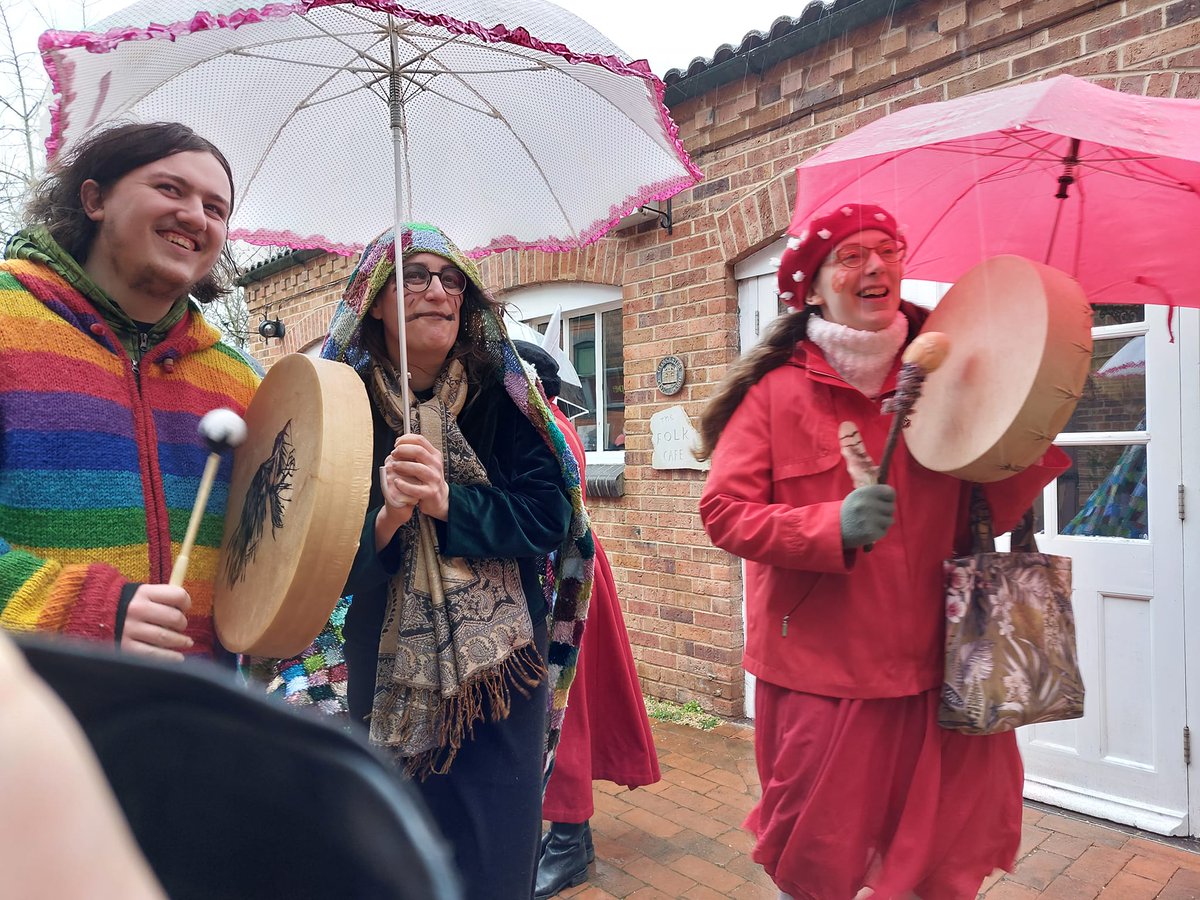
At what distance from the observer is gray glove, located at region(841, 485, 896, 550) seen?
5.31 ft

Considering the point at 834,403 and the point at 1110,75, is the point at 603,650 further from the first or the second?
the point at 1110,75

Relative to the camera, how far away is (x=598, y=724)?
→ 279cm

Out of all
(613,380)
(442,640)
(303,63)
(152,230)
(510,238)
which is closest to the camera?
(152,230)

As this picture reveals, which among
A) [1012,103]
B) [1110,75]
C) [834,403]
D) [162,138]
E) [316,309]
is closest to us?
[162,138]

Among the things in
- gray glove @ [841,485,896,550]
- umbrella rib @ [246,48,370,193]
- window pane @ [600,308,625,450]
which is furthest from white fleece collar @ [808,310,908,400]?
window pane @ [600,308,625,450]

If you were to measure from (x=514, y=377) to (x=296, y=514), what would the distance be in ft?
2.18

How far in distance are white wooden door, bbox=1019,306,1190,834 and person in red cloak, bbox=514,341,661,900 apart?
5.83 ft

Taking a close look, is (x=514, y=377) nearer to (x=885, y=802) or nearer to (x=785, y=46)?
(x=885, y=802)

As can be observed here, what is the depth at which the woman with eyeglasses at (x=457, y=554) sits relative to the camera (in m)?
1.59

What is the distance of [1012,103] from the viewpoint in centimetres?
153

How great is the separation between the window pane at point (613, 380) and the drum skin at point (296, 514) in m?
3.62

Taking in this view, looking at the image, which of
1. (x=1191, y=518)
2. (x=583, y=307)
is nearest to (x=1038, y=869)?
(x=1191, y=518)

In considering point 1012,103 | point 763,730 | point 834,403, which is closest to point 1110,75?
point 1012,103

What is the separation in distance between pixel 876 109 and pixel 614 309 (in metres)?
2.01
